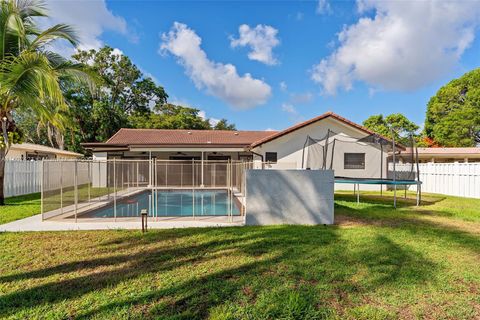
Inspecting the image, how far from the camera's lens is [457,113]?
105 feet

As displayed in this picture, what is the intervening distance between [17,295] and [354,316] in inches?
154

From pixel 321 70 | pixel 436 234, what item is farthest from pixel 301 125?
pixel 436 234

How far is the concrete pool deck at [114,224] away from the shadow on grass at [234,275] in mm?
1157

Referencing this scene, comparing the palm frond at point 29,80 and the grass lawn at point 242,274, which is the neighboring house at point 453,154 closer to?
the grass lawn at point 242,274

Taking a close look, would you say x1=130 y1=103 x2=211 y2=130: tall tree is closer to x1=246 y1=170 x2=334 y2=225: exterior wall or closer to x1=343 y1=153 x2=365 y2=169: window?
x1=343 y1=153 x2=365 y2=169: window

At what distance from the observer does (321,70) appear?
1966cm

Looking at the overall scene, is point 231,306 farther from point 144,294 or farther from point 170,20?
point 170,20

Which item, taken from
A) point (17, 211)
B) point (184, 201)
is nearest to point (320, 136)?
point (184, 201)

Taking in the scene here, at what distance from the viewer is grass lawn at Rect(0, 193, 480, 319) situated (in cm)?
318

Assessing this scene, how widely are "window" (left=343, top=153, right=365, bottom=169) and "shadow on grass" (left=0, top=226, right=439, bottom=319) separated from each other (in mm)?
11609

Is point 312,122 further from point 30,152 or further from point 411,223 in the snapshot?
point 30,152

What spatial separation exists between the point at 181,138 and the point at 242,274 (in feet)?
56.9

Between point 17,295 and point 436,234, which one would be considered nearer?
point 17,295

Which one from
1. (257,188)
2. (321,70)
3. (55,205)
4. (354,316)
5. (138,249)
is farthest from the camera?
(321,70)
